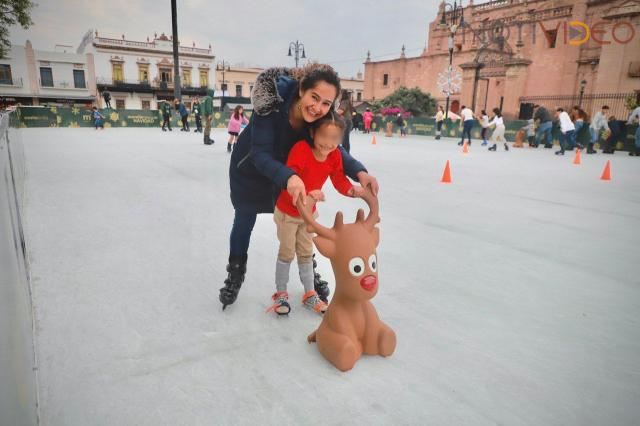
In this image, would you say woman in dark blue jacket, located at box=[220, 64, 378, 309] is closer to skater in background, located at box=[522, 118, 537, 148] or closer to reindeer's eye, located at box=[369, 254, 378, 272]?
reindeer's eye, located at box=[369, 254, 378, 272]

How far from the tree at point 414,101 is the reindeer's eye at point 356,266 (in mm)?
33184

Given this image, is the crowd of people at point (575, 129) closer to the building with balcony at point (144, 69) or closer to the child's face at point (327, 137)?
the child's face at point (327, 137)

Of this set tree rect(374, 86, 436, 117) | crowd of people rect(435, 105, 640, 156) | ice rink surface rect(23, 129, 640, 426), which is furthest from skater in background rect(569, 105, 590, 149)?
tree rect(374, 86, 436, 117)

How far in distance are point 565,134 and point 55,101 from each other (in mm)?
43987

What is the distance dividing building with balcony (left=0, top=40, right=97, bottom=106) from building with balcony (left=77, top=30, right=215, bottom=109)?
4.40ft

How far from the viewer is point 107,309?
208 cm

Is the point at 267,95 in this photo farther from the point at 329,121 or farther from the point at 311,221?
the point at 311,221

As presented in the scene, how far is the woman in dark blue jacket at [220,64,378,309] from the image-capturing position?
5.78ft

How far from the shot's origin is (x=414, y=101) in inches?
1289

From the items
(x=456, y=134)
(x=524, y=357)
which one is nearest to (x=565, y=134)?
(x=456, y=134)

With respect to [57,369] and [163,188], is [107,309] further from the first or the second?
[163,188]

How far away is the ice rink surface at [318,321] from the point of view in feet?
4.74

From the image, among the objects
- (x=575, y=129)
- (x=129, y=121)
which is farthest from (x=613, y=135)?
(x=129, y=121)

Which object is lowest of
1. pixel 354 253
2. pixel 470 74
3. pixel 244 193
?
pixel 354 253
